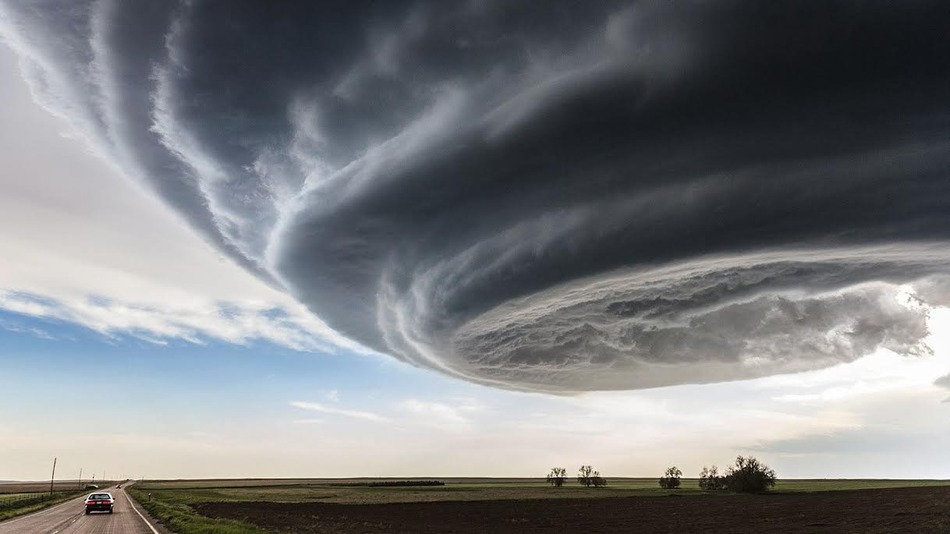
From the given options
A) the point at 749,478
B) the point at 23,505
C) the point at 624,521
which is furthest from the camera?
the point at 749,478

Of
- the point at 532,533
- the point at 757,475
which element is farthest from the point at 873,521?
the point at 757,475

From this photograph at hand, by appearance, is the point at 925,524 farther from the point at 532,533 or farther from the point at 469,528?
the point at 469,528

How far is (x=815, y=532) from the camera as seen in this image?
5034 cm

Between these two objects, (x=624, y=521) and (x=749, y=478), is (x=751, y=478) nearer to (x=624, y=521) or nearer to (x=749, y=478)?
(x=749, y=478)

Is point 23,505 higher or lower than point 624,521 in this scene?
lower

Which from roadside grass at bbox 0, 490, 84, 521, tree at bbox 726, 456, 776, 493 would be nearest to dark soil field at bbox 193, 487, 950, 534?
roadside grass at bbox 0, 490, 84, 521

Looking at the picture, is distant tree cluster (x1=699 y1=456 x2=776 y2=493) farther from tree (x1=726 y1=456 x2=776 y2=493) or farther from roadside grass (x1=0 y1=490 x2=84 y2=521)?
roadside grass (x1=0 y1=490 x2=84 y2=521)

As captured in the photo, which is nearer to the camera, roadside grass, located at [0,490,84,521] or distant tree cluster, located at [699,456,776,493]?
roadside grass, located at [0,490,84,521]

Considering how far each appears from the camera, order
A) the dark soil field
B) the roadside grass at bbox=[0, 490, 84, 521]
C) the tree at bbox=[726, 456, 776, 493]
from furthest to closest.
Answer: the tree at bbox=[726, 456, 776, 493] → the roadside grass at bbox=[0, 490, 84, 521] → the dark soil field

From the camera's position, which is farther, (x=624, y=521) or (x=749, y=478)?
(x=749, y=478)

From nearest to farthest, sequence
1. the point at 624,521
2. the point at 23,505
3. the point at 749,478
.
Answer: the point at 624,521
the point at 23,505
the point at 749,478

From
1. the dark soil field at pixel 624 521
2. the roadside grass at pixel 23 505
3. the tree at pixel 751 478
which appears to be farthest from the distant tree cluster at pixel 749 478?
the roadside grass at pixel 23 505

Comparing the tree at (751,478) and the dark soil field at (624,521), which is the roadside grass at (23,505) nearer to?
the dark soil field at (624,521)

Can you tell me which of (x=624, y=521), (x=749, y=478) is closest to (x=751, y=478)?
(x=749, y=478)
